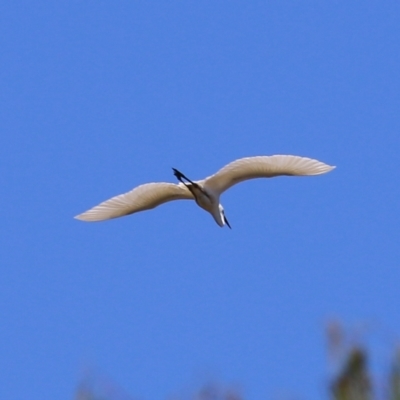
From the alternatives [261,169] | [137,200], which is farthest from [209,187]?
[137,200]

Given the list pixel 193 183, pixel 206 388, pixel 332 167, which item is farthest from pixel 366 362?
pixel 193 183

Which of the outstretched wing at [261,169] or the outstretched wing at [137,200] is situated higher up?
the outstretched wing at [137,200]

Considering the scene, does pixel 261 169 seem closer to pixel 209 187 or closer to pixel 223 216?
pixel 209 187

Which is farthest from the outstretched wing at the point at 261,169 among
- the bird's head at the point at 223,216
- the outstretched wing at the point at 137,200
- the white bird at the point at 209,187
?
the outstretched wing at the point at 137,200

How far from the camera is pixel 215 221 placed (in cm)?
1055

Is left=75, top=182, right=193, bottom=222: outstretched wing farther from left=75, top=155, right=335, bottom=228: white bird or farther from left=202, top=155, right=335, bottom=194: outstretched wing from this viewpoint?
left=202, top=155, right=335, bottom=194: outstretched wing


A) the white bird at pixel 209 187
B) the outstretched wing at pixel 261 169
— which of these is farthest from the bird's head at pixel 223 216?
the outstretched wing at pixel 261 169

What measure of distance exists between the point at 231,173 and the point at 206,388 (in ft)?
22.6

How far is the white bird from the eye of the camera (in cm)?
964

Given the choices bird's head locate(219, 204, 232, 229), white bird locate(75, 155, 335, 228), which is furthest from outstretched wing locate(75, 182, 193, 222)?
bird's head locate(219, 204, 232, 229)

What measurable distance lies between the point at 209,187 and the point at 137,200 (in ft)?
2.82

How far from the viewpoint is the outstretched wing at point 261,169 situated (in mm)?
9594

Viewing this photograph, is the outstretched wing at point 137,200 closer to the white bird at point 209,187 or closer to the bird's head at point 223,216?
the white bird at point 209,187

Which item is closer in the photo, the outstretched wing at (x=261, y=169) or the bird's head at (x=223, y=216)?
the outstretched wing at (x=261, y=169)
